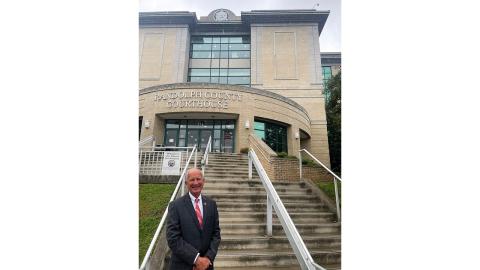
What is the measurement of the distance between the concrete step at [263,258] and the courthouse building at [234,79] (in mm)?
10470

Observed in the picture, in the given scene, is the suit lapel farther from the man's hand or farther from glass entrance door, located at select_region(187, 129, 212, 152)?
glass entrance door, located at select_region(187, 129, 212, 152)

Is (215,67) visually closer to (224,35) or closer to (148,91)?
(224,35)

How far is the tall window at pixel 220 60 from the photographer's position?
21.0 meters

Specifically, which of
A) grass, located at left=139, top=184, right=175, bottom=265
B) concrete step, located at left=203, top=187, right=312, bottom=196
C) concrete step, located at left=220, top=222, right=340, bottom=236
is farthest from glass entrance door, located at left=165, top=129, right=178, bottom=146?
concrete step, located at left=220, top=222, right=340, bottom=236

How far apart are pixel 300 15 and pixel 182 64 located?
32.1ft

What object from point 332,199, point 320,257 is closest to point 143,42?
point 332,199

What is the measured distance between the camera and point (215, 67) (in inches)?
838

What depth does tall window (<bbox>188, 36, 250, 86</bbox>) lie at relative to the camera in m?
21.0

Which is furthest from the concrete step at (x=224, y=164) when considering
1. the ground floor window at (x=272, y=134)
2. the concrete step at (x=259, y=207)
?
the ground floor window at (x=272, y=134)

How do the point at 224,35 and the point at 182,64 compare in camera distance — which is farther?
the point at 224,35

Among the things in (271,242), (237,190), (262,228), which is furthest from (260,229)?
(237,190)

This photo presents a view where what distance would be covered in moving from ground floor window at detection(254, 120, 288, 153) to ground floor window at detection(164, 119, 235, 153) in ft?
4.86
